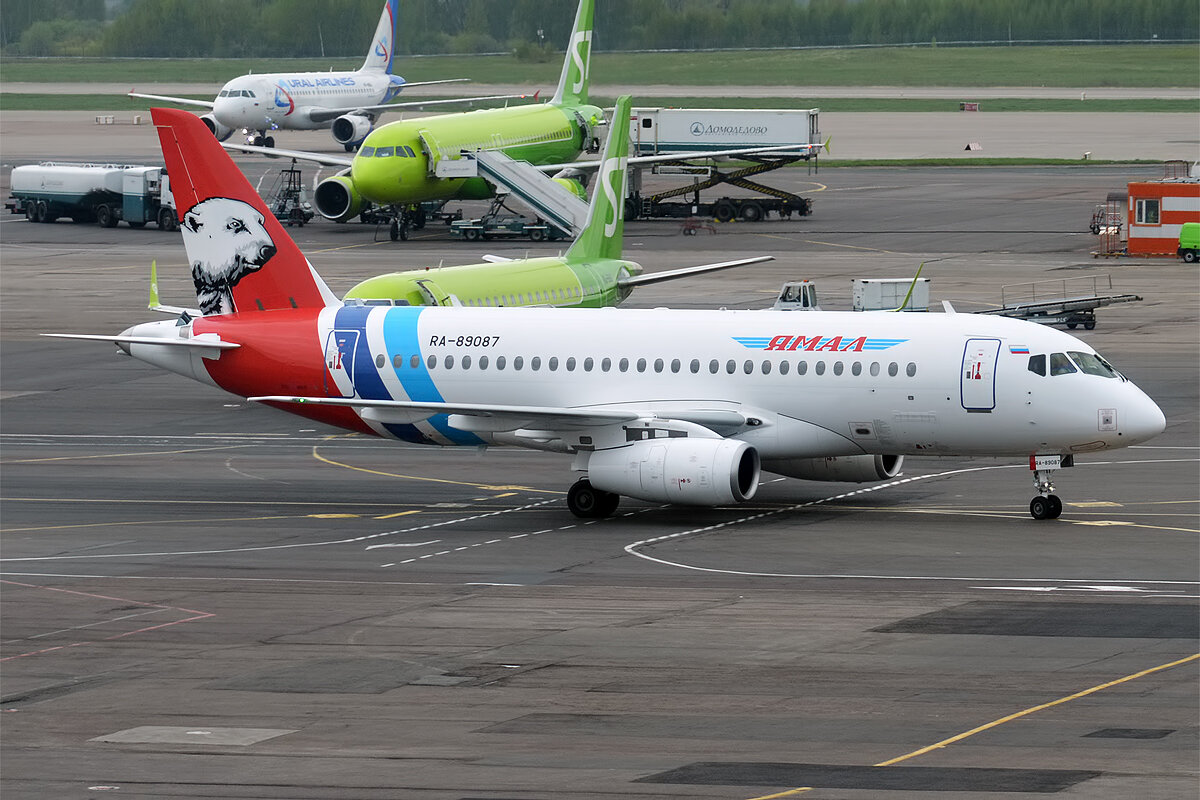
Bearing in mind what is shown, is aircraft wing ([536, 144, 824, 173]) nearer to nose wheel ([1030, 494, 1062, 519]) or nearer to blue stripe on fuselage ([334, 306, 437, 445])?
blue stripe on fuselage ([334, 306, 437, 445])

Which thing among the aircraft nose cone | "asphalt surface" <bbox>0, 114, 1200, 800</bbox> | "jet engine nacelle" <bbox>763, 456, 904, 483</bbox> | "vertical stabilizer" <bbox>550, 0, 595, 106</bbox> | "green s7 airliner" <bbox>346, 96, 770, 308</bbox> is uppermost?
"vertical stabilizer" <bbox>550, 0, 595, 106</bbox>

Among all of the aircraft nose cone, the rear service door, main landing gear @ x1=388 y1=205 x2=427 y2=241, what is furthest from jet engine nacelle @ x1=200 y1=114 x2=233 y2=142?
the aircraft nose cone

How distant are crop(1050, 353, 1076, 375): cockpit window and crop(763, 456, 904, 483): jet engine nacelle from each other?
4.53 metres

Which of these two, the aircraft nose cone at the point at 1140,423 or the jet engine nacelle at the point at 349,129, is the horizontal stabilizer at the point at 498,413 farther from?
the jet engine nacelle at the point at 349,129

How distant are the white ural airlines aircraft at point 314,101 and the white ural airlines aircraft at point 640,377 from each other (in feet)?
307

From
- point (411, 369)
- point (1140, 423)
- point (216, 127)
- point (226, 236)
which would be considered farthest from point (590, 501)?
point (216, 127)

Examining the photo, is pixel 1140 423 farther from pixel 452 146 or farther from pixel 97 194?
pixel 97 194

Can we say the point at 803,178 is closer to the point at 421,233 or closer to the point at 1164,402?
the point at 421,233

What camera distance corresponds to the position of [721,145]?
364 feet

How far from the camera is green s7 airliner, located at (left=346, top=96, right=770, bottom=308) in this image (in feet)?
181

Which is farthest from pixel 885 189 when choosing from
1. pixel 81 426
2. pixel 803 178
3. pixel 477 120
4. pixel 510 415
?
pixel 510 415

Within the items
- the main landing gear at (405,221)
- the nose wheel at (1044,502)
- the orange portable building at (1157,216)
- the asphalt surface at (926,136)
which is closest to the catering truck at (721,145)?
the main landing gear at (405,221)

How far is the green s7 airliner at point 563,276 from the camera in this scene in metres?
55.3

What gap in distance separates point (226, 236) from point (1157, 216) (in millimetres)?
55599
